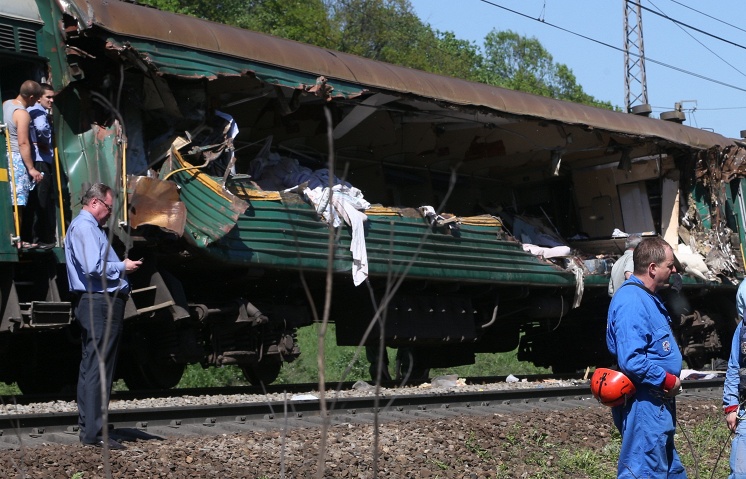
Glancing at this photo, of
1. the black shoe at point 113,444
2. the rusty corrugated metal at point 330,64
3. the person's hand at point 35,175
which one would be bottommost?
the black shoe at point 113,444

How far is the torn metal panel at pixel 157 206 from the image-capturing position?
29.3ft

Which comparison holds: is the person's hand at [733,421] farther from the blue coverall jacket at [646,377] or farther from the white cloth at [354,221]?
the white cloth at [354,221]

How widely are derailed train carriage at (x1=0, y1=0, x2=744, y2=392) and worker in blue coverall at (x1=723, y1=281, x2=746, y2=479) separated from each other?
196cm

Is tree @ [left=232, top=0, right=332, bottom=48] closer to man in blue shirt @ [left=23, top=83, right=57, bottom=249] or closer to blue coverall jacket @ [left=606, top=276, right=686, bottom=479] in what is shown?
man in blue shirt @ [left=23, top=83, right=57, bottom=249]

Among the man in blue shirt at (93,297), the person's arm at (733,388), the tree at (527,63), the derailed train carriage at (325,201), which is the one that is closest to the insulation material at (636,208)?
the derailed train carriage at (325,201)

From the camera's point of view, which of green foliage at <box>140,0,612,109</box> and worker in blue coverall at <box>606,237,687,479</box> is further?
green foliage at <box>140,0,612,109</box>

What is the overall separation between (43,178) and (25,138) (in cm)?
40

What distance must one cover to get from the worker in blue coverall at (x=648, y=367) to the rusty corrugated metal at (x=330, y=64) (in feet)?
16.8

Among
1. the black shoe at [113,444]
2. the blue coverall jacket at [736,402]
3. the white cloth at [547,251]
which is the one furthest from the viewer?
the white cloth at [547,251]

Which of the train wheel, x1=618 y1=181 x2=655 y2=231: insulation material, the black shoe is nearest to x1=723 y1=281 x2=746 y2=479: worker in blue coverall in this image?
the black shoe

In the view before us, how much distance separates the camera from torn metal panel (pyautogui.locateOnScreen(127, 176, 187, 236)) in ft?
29.3

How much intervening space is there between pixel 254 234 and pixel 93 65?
2.13 m

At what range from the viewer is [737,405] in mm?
5855

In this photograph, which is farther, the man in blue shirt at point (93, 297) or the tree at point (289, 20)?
the tree at point (289, 20)
